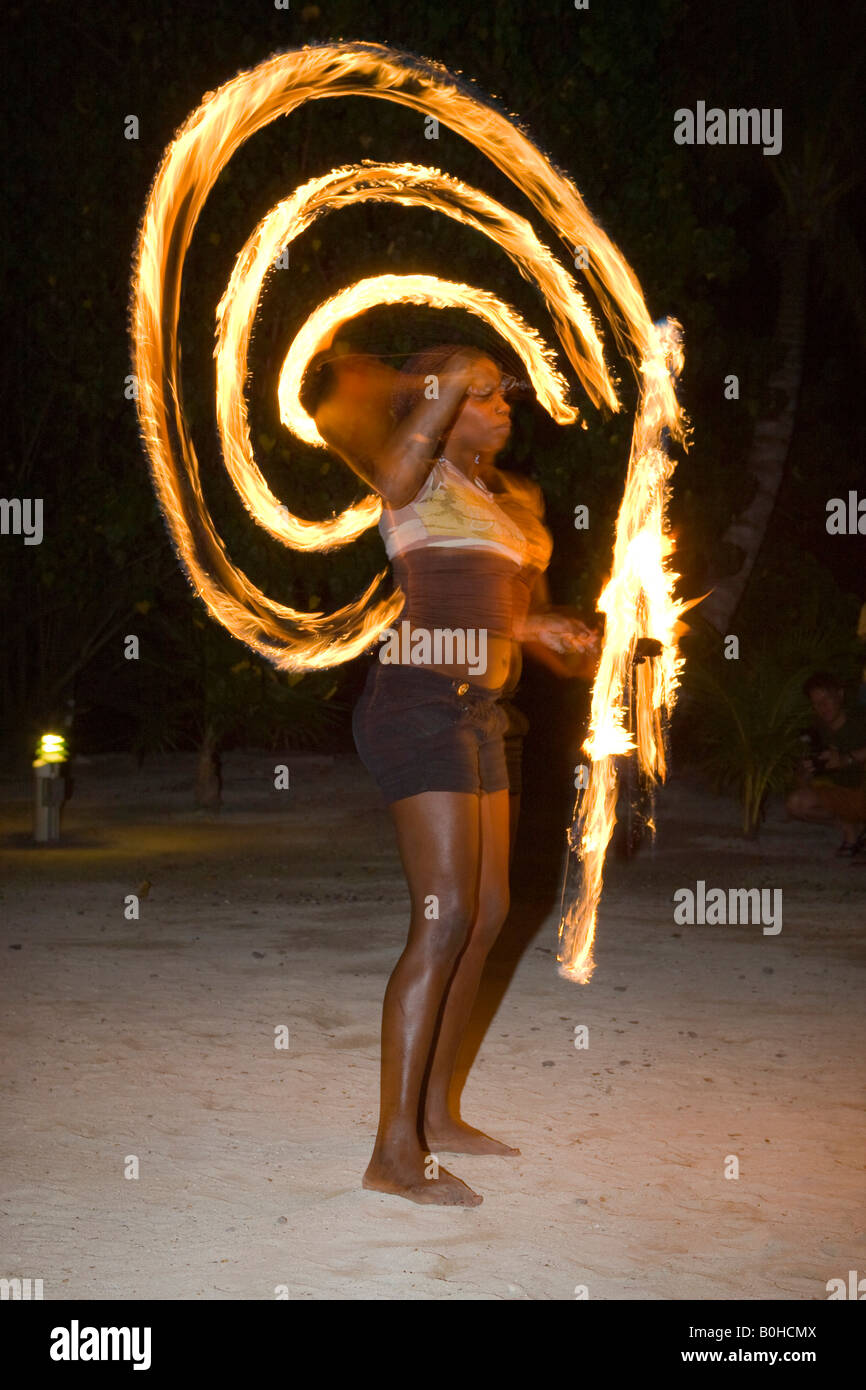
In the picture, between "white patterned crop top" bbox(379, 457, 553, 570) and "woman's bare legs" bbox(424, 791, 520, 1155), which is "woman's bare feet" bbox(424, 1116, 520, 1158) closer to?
"woman's bare legs" bbox(424, 791, 520, 1155)

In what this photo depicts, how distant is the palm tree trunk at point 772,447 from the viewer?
1552 centimetres

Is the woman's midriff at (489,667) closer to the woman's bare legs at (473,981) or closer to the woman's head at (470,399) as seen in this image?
the woman's bare legs at (473,981)

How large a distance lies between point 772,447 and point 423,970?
40.1ft

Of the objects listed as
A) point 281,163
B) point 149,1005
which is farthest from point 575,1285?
point 281,163

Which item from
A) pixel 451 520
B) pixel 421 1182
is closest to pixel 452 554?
pixel 451 520

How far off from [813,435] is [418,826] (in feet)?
55.8

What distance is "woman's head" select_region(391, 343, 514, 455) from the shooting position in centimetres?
449

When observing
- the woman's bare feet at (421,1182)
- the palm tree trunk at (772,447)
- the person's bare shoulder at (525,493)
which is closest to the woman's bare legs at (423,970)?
the woman's bare feet at (421,1182)

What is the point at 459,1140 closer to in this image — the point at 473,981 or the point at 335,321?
the point at 473,981

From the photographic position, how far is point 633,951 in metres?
8.34

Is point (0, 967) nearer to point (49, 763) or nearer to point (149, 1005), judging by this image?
point (149, 1005)

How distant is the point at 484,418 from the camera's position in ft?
15.4

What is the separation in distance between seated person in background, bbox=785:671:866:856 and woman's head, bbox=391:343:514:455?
300 inches

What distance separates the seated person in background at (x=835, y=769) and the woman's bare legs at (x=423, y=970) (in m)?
7.89
